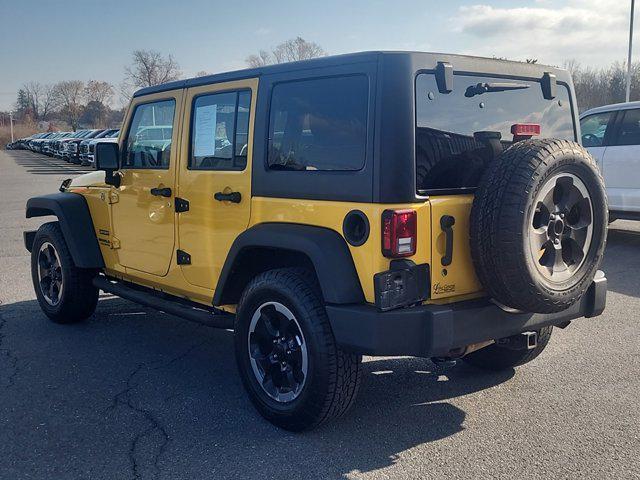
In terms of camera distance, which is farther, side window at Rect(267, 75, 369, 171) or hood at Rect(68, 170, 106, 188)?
hood at Rect(68, 170, 106, 188)

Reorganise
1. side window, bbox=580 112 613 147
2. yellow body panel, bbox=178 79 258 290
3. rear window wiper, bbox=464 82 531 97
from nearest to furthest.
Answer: rear window wiper, bbox=464 82 531 97, yellow body panel, bbox=178 79 258 290, side window, bbox=580 112 613 147

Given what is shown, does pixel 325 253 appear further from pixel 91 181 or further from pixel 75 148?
pixel 75 148

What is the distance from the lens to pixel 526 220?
303 centimetres

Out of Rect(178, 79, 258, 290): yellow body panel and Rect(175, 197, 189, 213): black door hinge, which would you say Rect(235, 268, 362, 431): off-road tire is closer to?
Rect(178, 79, 258, 290): yellow body panel

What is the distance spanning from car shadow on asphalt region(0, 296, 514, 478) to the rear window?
4.54 feet

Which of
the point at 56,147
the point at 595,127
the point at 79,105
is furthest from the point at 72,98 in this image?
the point at 595,127

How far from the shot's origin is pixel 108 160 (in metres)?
4.90

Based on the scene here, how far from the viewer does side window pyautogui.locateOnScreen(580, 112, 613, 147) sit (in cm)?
902

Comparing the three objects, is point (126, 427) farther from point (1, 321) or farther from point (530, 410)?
point (1, 321)

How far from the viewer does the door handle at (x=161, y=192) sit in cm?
443

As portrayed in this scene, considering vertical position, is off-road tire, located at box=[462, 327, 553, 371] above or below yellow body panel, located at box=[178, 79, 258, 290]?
below

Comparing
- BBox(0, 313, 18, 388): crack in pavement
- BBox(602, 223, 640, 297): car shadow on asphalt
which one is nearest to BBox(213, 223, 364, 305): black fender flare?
BBox(0, 313, 18, 388): crack in pavement

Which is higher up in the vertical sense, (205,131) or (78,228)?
(205,131)

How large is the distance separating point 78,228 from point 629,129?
715 centimetres
